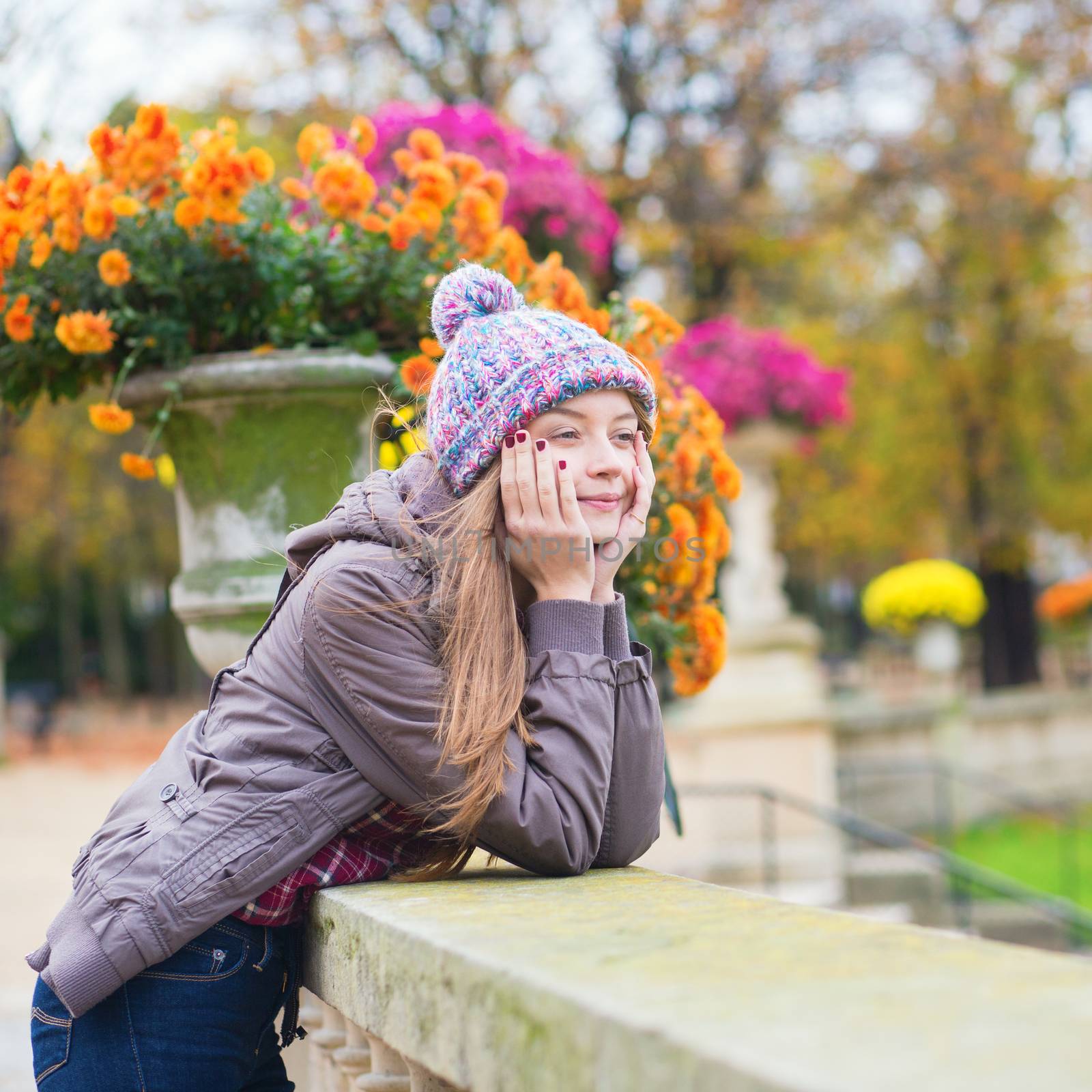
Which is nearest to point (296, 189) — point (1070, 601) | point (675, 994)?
point (675, 994)

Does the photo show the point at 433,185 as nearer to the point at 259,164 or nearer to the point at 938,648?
the point at 259,164

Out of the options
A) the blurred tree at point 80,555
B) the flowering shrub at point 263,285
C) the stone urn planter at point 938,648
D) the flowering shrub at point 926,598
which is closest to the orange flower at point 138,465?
the flowering shrub at point 263,285

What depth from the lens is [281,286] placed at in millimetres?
3479

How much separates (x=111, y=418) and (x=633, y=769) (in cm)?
194

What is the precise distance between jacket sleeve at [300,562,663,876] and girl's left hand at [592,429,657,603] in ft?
0.59

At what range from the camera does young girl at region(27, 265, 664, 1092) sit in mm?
1978

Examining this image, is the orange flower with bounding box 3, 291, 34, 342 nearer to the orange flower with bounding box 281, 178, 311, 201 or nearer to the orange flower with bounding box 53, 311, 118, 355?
the orange flower with bounding box 53, 311, 118, 355

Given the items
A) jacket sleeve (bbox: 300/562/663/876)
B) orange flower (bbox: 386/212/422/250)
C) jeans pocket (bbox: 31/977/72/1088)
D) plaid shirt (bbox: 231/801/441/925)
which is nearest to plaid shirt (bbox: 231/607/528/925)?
plaid shirt (bbox: 231/801/441/925)

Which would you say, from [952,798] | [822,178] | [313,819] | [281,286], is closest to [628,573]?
[281,286]

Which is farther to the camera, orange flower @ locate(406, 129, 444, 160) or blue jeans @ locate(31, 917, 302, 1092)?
orange flower @ locate(406, 129, 444, 160)

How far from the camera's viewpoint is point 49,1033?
6.58 ft

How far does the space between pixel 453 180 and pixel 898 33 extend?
35.0ft

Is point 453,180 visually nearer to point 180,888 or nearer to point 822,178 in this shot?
point 180,888

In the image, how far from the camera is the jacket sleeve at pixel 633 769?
7.11ft
